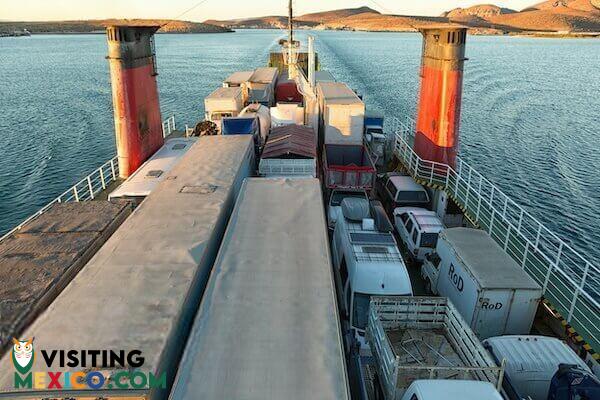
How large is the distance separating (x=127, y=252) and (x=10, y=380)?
4.17 metres

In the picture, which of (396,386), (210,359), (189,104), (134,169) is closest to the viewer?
(210,359)

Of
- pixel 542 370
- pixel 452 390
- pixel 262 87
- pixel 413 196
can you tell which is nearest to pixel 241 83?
pixel 262 87

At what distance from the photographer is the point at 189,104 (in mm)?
65562

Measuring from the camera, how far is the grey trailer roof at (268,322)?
23.6 feet

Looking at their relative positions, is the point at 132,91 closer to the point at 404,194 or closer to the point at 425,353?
the point at 404,194

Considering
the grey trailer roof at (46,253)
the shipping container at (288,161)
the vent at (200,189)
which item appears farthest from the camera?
the shipping container at (288,161)

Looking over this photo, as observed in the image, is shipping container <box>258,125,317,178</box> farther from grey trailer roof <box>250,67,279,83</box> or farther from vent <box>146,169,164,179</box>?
grey trailer roof <box>250,67,279,83</box>

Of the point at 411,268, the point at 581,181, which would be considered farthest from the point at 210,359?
the point at 581,181

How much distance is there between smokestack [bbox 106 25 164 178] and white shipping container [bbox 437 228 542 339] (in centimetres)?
1646

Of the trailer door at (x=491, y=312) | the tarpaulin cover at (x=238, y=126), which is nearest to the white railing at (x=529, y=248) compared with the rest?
the trailer door at (x=491, y=312)

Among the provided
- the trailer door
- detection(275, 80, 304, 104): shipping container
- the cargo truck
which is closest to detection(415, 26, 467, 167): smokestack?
the trailer door

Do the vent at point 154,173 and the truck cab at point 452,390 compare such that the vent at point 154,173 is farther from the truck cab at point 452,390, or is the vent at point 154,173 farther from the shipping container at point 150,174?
the truck cab at point 452,390

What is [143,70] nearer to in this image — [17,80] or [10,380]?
[10,380]

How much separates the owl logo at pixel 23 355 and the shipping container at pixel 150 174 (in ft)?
31.4
